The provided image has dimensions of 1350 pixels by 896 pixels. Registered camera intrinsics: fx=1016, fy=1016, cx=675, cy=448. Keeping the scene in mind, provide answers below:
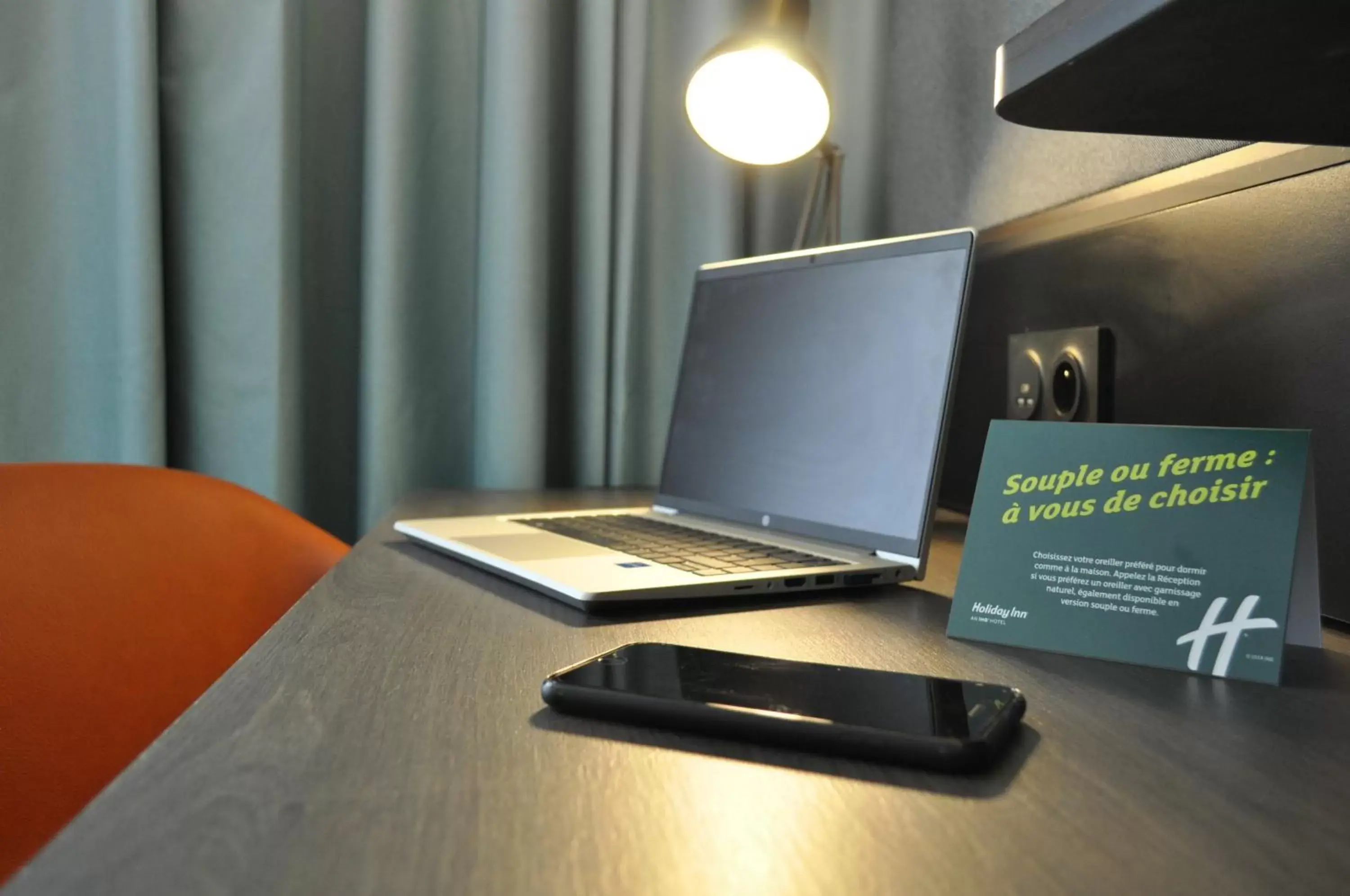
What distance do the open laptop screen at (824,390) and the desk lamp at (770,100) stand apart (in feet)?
0.64

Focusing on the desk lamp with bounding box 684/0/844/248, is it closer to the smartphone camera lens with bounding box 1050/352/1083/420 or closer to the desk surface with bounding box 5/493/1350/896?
the smartphone camera lens with bounding box 1050/352/1083/420

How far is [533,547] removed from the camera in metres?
0.69

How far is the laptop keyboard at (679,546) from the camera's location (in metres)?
0.63

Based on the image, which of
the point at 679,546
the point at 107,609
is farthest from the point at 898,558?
the point at 107,609

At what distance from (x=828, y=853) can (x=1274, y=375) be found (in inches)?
19.0

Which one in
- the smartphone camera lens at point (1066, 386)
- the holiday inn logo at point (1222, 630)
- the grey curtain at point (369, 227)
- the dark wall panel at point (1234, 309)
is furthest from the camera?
the grey curtain at point (369, 227)

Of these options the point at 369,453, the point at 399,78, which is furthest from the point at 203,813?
the point at 399,78

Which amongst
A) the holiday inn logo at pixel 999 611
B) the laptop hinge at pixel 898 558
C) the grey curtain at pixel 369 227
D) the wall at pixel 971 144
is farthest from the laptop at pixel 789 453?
the grey curtain at pixel 369 227

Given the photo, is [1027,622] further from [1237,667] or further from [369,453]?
[369,453]

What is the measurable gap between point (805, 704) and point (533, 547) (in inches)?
14.3

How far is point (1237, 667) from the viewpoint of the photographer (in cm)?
44

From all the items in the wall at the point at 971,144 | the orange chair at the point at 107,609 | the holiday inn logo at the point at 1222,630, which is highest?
the wall at the point at 971,144

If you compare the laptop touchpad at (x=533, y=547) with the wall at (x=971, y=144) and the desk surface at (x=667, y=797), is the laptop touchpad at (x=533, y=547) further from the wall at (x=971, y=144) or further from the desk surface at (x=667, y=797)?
the wall at (x=971, y=144)

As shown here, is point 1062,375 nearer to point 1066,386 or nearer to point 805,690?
point 1066,386
